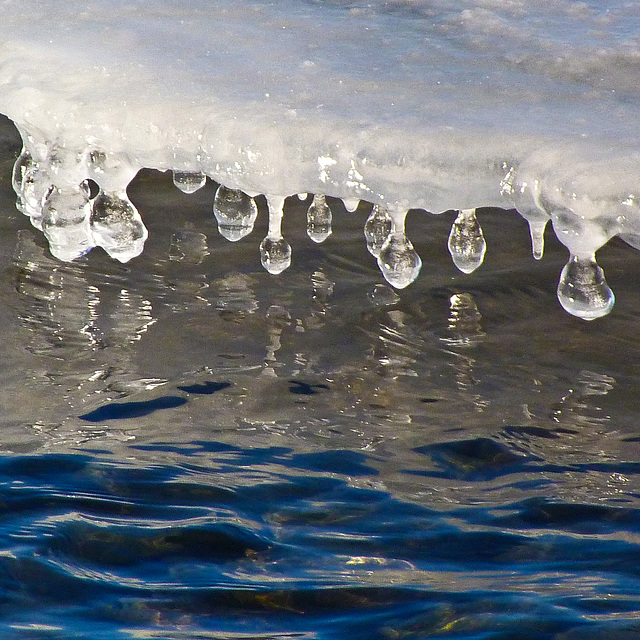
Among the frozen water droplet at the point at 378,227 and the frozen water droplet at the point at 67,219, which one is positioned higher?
the frozen water droplet at the point at 378,227

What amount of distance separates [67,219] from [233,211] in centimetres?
45

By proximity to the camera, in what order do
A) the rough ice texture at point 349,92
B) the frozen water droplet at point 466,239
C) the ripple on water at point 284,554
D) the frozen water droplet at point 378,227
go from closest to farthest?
the ripple on water at point 284,554 < the rough ice texture at point 349,92 < the frozen water droplet at point 466,239 < the frozen water droplet at point 378,227

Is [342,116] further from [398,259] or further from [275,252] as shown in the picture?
[275,252]

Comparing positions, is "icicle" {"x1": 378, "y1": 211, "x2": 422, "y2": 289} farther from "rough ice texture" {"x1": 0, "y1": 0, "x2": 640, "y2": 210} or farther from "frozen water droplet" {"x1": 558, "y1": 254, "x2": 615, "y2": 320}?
"frozen water droplet" {"x1": 558, "y1": 254, "x2": 615, "y2": 320}

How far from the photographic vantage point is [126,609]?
1734 millimetres

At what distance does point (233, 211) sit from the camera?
2889 millimetres

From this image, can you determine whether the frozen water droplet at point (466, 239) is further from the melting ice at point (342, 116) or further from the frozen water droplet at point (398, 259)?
the frozen water droplet at point (398, 259)

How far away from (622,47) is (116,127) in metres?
1.49

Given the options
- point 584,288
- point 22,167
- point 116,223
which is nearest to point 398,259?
point 584,288

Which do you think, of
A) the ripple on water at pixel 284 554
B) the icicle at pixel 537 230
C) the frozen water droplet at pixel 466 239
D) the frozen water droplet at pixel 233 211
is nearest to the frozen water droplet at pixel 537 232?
the icicle at pixel 537 230

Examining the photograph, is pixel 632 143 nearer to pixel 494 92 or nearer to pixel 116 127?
pixel 494 92

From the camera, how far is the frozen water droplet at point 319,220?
3121 millimetres

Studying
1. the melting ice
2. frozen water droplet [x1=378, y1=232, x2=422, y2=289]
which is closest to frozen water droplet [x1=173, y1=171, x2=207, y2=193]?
the melting ice

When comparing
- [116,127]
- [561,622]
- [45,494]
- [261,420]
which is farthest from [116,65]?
[561,622]
